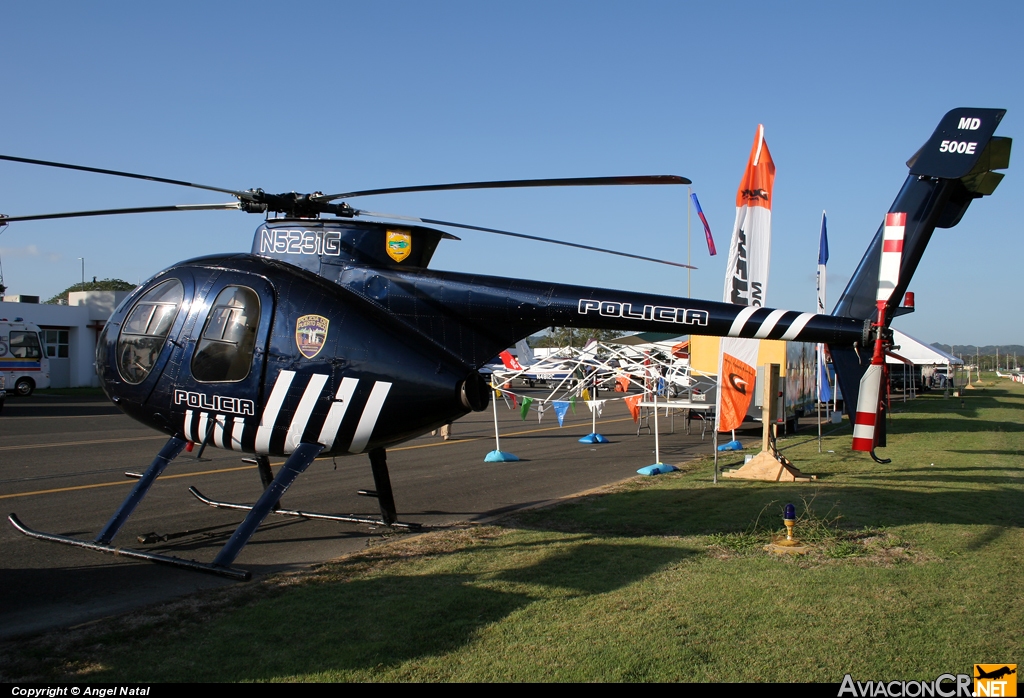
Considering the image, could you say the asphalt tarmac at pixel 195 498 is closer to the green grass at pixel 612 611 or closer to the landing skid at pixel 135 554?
the landing skid at pixel 135 554

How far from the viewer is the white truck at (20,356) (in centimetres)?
3566

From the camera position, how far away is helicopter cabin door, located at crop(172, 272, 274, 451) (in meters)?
8.27

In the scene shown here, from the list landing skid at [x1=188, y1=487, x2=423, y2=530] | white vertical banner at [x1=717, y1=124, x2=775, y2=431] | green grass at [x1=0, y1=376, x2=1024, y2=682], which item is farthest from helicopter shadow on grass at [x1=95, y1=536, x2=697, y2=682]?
white vertical banner at [x1=717, y1=124, x2=775, y2=431]

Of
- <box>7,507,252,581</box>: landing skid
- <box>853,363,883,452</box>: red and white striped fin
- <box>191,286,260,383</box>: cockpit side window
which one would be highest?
<box>191,286,260,383</box>: cockpit side window

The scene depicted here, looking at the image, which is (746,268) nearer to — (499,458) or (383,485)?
(383,485)

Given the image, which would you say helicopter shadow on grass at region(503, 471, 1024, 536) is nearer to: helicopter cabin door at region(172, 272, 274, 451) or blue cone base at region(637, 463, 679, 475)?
blue cone base at region(637, 463, 679, 475)

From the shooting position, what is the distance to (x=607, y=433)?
24984 mm

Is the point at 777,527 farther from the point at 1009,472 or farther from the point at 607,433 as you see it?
the point at 607,433

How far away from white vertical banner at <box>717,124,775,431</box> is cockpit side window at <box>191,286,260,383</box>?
7.51 meters

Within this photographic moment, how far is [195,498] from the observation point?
1170 cm

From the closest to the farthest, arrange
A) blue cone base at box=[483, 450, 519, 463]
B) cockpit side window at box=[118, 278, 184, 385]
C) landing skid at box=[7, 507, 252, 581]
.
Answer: landing skid at box=[7, 507, 252, 581] < cockpit side window at box=[118, 278, 184, 385] < blue cone base at box=[483, 450, 519, 463]

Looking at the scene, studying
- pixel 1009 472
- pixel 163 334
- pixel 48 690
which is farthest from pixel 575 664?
pixel 1009 472

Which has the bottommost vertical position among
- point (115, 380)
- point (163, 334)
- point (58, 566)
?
point (58, 566)

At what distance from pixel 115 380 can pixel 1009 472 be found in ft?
53.6
